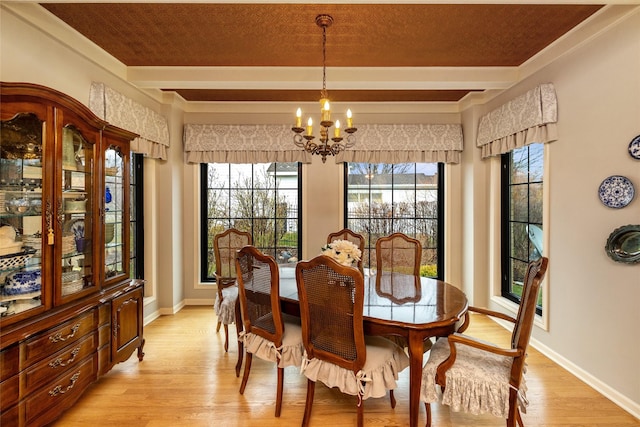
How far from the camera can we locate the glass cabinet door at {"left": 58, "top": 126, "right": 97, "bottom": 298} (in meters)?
2.00

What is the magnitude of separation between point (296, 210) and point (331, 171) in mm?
715

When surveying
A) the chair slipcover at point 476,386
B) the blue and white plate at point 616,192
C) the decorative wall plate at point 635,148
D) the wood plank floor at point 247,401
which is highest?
the decorative wall plate at point 635,148

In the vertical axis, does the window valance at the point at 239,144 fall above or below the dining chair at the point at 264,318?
above

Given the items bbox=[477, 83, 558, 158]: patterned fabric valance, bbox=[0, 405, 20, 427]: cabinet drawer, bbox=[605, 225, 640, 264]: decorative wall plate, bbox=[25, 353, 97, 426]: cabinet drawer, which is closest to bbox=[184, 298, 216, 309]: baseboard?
bbox=[25, 353, 97, 426]: cabinet drawer

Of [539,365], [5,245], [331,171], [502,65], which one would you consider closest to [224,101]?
[331,171]

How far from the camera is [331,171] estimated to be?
412cm

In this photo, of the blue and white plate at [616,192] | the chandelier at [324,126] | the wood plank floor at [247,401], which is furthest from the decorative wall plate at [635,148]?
the chandelier at [324,126]

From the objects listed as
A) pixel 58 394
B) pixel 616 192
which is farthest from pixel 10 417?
pixel 616 192

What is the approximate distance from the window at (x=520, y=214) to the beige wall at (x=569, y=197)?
0.13 metres

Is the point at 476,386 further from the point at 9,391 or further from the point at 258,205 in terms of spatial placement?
the point at 258,205

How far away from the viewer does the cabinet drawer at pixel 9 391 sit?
5.00 feet

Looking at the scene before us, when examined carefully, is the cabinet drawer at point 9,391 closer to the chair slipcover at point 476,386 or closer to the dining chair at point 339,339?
the dining chair at point 339,339

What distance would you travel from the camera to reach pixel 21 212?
183 cm

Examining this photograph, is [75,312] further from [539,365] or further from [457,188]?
[457,188]
